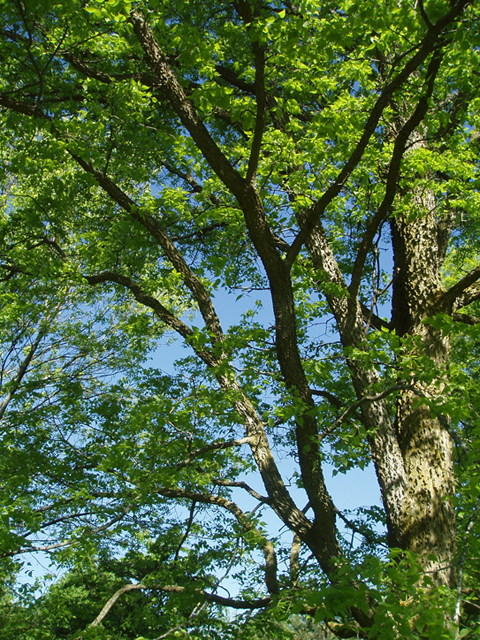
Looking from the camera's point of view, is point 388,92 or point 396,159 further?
point 396,159

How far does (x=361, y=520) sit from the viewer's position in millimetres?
7902

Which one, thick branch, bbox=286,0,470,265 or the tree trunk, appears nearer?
thick branch, bbox=286,0,470,265

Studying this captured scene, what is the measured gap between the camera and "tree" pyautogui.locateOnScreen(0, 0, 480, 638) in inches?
181

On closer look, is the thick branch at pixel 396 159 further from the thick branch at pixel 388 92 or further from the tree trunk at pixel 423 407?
the tree trunk at pixel 423 407

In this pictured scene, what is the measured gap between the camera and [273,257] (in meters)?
5.18

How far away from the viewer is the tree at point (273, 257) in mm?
4590

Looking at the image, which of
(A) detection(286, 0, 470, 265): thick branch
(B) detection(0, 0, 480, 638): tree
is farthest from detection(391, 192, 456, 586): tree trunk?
(A) detection(286, 0, 470, 265): thick branch

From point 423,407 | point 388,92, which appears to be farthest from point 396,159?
point 423,407

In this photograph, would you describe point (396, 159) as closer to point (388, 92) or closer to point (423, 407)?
point (388, 92)

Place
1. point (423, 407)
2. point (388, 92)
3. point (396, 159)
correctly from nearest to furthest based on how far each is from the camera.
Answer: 1. point (388, 92)
2. point (396, 159)
3. point (423, 407)

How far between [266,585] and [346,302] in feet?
13.0

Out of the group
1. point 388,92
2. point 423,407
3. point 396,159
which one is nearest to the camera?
point 388,92

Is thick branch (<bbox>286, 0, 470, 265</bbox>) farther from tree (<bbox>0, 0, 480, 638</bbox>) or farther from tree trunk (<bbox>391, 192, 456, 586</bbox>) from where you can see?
tree trunk (<bbox>391, 192, 456, 586</bbox>)

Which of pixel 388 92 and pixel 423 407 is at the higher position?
pixel 388 92
